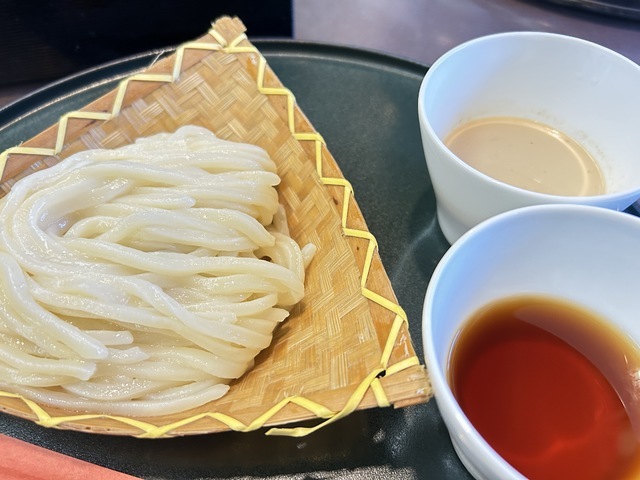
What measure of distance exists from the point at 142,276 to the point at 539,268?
2.47ft

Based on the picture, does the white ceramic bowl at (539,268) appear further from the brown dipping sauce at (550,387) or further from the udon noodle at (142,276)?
the udon noodle at (142,276)

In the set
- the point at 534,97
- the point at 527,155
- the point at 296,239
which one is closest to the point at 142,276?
the point at 296,239

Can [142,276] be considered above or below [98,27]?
below

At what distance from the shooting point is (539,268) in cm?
98

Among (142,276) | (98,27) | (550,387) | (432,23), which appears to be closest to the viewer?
(550,387)

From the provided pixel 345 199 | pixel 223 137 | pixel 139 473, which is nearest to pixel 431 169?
pixel 345 199

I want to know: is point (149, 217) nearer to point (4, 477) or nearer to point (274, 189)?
point (274, 189)

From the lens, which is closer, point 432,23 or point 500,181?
point 500,181

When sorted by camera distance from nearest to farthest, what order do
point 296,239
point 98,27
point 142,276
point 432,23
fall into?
point 142,276, point 296,239, point 98,27, point 432,23

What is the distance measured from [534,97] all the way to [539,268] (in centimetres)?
55

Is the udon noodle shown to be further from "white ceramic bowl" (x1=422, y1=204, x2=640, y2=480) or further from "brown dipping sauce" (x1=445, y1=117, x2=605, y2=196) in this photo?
"brown dipping sauce" (x1=445, y1=117, x2=605, y2=196)

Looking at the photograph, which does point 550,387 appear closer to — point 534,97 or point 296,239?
point 296,239

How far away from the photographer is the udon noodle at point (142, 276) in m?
0.97

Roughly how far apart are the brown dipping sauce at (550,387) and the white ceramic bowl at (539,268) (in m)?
0.03
